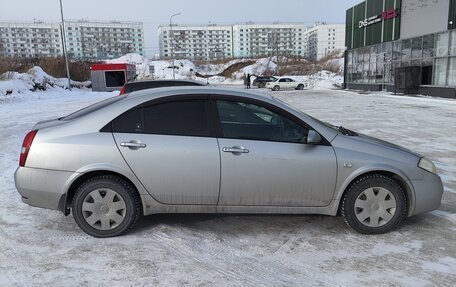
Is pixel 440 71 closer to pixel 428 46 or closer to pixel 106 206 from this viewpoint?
pixel 428 46

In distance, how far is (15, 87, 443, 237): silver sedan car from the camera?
13.5 feet

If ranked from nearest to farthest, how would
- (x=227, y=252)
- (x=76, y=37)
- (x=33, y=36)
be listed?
1. (x=227, y=252)
2. (x=33, y=36)
3. (x=76, y=37)

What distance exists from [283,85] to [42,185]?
4031 cm

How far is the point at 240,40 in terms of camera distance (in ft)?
408

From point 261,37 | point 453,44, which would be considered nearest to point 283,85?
point 453,44

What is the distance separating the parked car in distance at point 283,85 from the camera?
141 feet

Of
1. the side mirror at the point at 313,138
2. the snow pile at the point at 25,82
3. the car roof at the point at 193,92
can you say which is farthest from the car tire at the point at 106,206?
the snow pile at the point at 25,82

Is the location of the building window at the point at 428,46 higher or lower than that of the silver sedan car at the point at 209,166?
higher

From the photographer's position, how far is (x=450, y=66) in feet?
77.6

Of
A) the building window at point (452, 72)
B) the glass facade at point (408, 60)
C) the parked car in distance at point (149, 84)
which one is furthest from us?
the glass facade at point (408, 60)

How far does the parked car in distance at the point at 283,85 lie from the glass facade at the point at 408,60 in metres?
5.83

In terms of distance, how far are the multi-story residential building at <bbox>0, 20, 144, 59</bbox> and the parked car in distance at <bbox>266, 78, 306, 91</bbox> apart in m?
65.9

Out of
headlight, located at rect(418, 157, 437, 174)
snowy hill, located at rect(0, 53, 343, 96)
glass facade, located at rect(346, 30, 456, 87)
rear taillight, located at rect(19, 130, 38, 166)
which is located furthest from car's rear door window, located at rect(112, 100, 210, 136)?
snowy hill, located at rect(0, 53, 343, 96)

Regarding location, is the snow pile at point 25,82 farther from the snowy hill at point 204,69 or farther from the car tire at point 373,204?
the snowy hill at point 204,69
